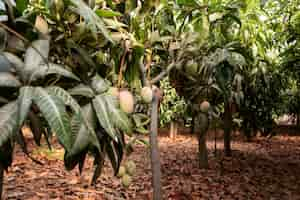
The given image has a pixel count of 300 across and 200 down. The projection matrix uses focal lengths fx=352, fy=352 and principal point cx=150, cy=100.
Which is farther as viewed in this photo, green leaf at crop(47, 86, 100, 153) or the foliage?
the foliage

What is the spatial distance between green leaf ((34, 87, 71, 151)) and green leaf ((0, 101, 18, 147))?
48mm

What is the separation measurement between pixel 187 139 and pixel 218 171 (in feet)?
7.56

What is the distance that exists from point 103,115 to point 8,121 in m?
0.19

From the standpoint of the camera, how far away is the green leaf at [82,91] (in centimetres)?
72

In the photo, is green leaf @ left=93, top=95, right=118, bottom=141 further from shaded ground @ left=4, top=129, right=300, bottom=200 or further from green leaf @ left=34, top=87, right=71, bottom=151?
shaded ground @ left=4, top=129, right=300, bottom=200

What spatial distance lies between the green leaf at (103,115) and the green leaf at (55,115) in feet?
0.38

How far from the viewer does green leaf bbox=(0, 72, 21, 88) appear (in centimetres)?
62

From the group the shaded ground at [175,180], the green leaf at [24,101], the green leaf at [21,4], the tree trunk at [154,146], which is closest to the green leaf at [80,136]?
the green leaf at [24,101]

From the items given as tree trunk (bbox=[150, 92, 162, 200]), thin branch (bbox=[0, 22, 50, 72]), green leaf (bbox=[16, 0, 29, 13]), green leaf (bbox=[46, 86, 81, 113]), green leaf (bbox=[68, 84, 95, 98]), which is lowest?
tree trunk (bbox=[150, 92, 162, 200])

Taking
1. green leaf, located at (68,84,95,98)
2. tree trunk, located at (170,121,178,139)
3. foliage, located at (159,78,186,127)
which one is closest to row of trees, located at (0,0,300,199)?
green leaf, located at (68,84,95,98)

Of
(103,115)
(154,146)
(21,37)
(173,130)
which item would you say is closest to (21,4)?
(21,37)

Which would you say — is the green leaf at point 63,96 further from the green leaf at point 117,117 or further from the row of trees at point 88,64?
the green leaf at point 117,117

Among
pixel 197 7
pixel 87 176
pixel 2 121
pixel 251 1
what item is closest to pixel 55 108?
pixel 2 121

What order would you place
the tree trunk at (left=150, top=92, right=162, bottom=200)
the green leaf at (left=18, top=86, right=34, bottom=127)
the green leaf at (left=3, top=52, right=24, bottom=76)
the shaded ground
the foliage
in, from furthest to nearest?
the foliage < the shaded ground < the tree trunk at (left=150, top=92, right=162, bottom=200) < the green leaf at (left=3, top=52, right=24, bottom=76) < the green leaf at (left=18, top=86, right=34, bottom=127)
